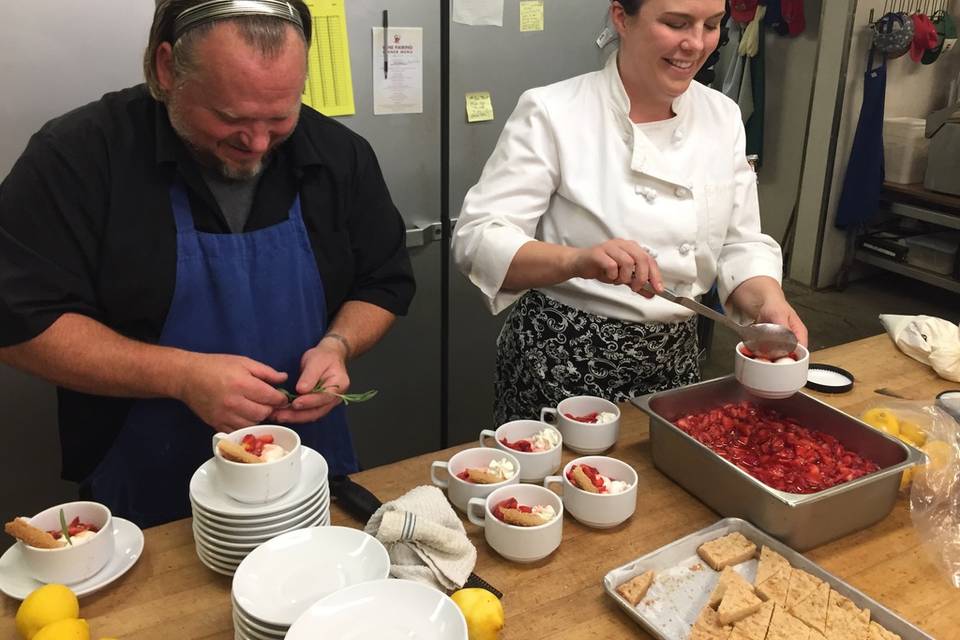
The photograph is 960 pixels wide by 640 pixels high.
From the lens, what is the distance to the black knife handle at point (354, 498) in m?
1.30

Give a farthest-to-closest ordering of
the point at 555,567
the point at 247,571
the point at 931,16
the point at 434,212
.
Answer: the point at 931,16, the point at 434,212, the point at 555,567, the point at 247,571

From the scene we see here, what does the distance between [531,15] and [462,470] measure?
185 cm

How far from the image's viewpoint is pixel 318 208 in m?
A: 1.63

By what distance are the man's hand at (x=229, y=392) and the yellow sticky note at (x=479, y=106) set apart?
5.09 ft

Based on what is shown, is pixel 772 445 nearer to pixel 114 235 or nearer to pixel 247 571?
pixel 247 571

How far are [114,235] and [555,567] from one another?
99cm

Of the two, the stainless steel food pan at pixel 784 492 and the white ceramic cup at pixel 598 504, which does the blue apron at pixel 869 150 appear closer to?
the stainless steel food pan at pixel 784 492

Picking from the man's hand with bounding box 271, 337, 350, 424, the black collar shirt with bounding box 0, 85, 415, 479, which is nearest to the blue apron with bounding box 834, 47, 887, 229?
the black collar shirt with bounding box 0, 85, 415, 479

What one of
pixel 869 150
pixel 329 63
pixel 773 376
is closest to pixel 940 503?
pixel 773 376

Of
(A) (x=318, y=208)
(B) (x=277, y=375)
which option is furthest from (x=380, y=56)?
(B) (x=277, y=375)

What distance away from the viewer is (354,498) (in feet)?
4.35

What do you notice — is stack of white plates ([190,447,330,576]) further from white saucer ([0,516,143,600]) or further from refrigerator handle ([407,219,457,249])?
refrigerator handle ([407,219,457,249])

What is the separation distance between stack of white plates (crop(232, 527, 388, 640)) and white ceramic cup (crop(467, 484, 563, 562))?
0.64ft

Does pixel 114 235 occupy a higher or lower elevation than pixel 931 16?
lower
